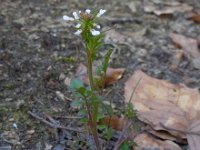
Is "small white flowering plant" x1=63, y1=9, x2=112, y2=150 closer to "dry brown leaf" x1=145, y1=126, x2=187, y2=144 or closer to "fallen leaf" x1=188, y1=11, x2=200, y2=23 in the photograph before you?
"dry brown leaf" x1=145, y1=126, x2=187, y2=144

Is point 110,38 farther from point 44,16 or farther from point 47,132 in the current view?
point 47,132

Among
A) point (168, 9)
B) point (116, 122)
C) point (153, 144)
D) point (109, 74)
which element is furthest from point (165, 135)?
point (168, 9)

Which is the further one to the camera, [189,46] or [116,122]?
[189,46]

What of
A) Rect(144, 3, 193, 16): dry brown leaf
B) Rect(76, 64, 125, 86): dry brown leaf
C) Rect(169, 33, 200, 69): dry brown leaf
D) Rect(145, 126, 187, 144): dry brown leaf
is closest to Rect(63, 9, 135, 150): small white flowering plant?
Rect(145, 126, 187, 144): dry brown leaf

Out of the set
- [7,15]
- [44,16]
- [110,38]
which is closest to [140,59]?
[110,38]

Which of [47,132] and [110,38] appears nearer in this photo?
[47,132]

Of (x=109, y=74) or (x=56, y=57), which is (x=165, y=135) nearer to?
(x=109, y=74)
